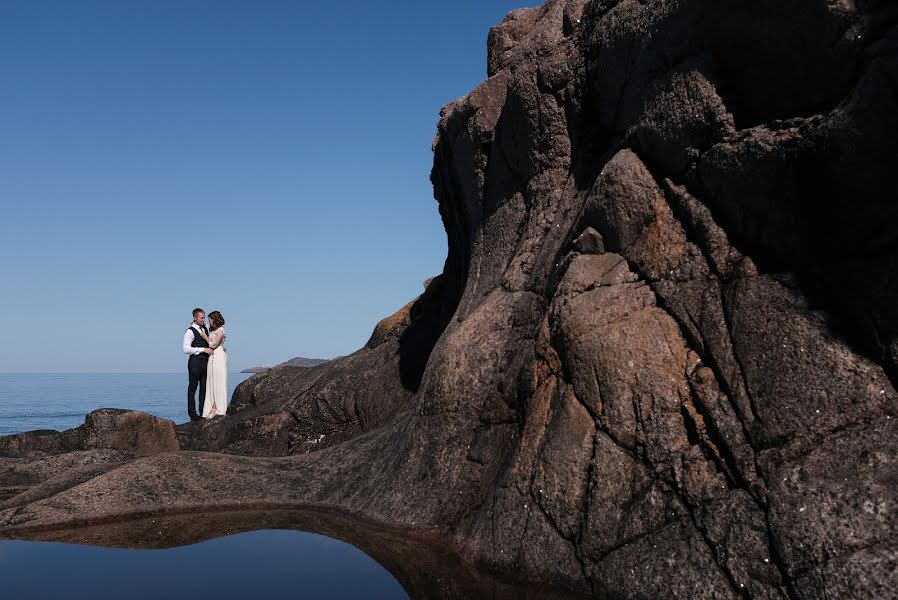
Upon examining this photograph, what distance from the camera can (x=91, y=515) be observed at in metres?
10.6

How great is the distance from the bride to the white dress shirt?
0.59ft

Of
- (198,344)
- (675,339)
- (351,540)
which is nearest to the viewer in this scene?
(675,339)

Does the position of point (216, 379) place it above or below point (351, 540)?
above

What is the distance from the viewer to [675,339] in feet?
24.7

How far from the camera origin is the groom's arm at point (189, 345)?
61.2 ft

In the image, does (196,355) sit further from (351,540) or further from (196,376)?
(351,540)

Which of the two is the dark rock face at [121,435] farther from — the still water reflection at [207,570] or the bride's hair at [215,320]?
the still water reflection at [207,570]

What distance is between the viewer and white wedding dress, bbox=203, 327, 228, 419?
1861cm

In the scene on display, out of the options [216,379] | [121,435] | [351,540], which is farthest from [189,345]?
[351,540]

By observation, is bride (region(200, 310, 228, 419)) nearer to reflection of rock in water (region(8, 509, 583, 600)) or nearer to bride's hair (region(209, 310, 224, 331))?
bride's hair (region(209, 310, 224, 331))

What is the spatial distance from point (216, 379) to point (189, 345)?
3.35 feet

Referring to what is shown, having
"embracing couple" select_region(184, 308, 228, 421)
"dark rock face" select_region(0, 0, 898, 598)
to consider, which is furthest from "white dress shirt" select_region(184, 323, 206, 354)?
"dark rock face" select_region(0, 0, 898, 598)

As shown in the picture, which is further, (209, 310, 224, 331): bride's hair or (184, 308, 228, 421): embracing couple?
(209, 310, 224, 331): bride's hair

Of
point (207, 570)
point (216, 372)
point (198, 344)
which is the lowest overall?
point (207, 570)
